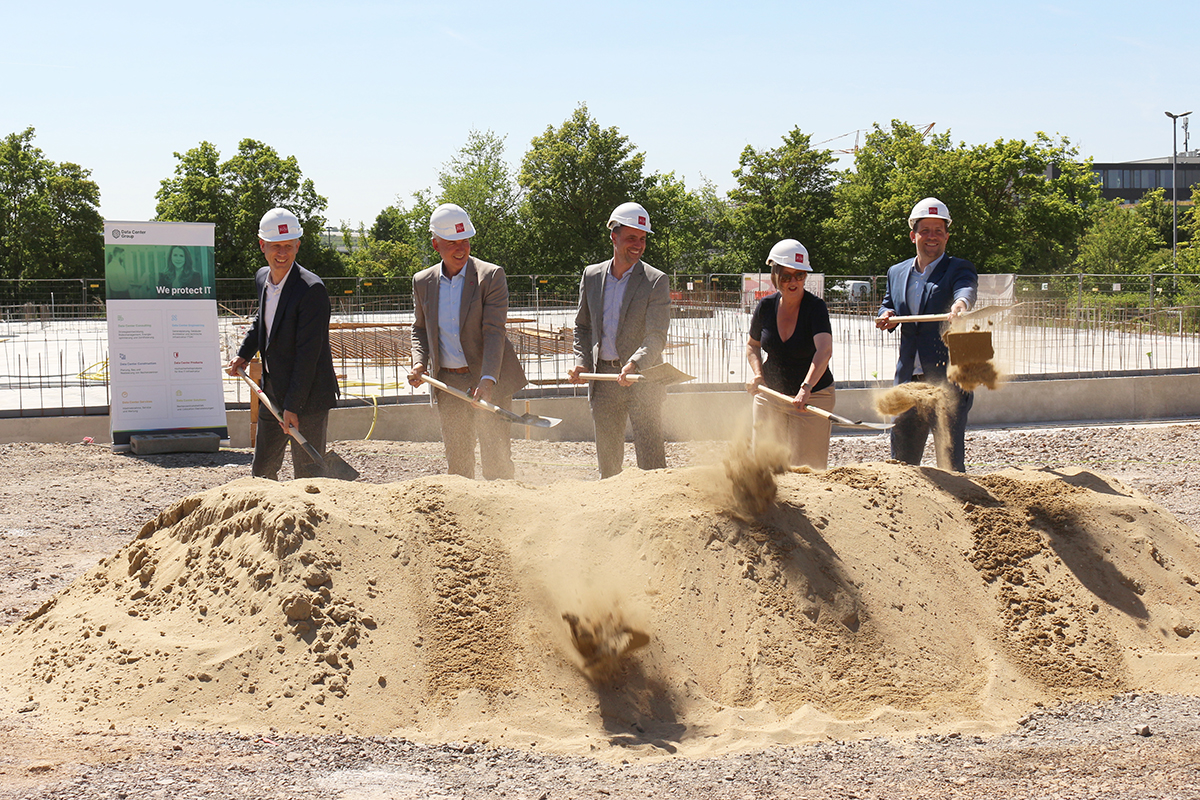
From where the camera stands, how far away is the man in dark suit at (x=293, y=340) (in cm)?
510

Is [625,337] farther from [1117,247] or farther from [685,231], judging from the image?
[685,231]

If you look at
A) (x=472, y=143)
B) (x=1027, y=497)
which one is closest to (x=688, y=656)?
(x=1027, y=497)

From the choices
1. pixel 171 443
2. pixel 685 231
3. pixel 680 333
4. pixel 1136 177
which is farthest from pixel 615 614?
pixel 1136 177

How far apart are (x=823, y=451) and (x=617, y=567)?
160 centimetres

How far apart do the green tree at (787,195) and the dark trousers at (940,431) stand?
4045 centimetres

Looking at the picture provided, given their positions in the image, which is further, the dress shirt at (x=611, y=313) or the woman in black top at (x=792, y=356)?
the dress shirt at (x=611, y=313)

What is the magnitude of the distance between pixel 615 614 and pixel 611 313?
196cm

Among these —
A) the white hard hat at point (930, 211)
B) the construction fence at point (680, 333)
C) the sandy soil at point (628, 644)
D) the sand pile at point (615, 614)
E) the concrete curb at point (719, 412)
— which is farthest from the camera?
the construction fence at point (680, 333)

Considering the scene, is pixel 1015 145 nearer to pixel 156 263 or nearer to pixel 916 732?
pixel 156 263

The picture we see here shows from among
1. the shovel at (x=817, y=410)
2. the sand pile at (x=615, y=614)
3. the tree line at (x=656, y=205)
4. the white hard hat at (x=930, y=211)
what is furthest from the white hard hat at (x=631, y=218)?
the tree line at (x=656, y=205)

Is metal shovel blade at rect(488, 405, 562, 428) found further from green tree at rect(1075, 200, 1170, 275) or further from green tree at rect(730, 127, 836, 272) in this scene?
green tree at rect(1075, 200, 1170, 275)

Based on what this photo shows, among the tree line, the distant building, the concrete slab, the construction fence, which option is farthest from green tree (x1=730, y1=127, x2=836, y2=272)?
the distant building

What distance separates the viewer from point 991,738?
11.6ft

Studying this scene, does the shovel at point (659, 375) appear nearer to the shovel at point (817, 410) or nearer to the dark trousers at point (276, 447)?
the shovel at point (817, 410)
